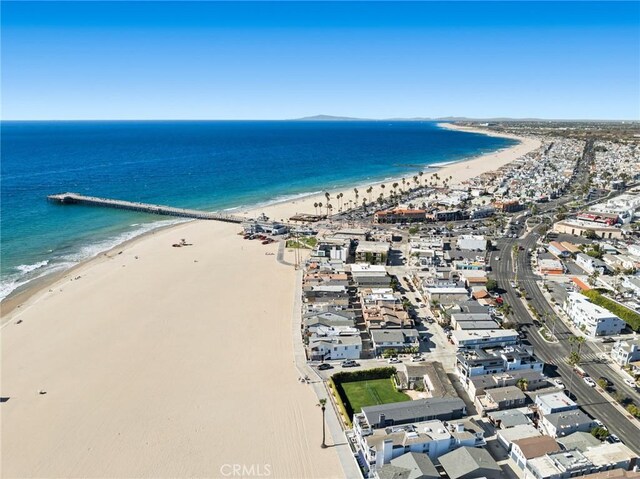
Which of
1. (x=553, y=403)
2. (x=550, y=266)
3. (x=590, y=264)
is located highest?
(x=590, y=264)

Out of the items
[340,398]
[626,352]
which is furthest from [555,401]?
[340,398]

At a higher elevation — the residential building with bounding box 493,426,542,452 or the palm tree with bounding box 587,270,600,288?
the palm tree with bounding box 587,270,600,288

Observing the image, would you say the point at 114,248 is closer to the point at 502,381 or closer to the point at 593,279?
the point at 502,381

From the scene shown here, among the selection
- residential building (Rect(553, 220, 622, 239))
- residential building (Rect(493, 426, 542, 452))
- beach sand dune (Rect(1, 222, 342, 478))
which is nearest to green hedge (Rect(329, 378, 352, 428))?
beach sand dune (Rect(1, 222, 342, 478))

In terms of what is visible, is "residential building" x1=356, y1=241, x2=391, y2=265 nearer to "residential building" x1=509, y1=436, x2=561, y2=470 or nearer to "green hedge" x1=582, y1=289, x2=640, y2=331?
"green hedge" x1=582, y1=289, x2=640, y2=331

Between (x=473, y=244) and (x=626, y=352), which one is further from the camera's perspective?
(x=473, y=244)

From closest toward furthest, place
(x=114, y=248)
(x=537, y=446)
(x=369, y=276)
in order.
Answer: (x=537, y=446)
(x=369, y=276)
(x=114, y=248)

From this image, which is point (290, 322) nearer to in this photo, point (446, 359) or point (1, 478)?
point (446, 359)

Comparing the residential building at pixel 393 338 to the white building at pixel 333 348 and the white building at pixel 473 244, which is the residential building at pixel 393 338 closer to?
the white building at pixel 333 348
